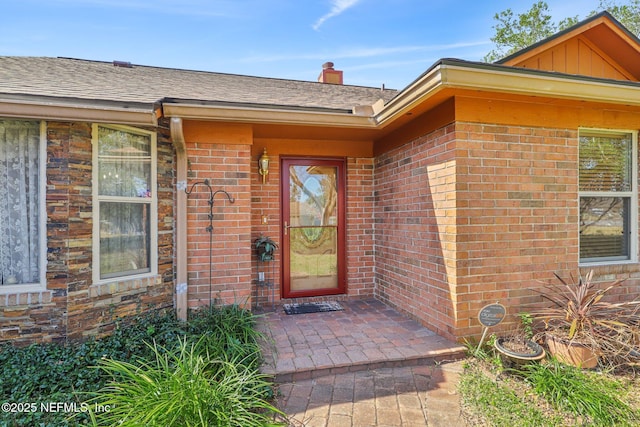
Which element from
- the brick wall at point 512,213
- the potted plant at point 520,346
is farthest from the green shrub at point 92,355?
the brick wall at point 512,213

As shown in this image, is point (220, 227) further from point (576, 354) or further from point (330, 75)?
point (330, 75)

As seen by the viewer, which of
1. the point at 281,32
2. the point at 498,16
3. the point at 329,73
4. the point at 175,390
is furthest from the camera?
the point at 498,16

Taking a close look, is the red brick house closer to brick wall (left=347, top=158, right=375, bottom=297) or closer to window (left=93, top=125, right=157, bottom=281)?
window (left=93, top=125, right=157, bottom=281)

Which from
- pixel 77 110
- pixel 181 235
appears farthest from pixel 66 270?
pixel 77 110

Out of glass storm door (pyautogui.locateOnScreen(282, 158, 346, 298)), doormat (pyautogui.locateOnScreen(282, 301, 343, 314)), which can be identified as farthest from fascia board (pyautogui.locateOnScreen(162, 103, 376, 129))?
doormat (pyautogui.locateOnScreen(282, 301, 343, 314))

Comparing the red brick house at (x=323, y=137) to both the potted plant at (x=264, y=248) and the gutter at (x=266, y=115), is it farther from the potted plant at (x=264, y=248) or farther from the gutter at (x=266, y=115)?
the potted plant at (x=264, y=248)

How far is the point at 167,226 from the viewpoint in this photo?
3746 mm

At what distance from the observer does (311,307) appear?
4617 millimetres

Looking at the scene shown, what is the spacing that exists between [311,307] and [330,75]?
17.7 ft

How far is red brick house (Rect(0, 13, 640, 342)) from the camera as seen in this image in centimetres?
297

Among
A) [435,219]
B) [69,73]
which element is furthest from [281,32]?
[435,219]

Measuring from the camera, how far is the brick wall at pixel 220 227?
12.4 feet

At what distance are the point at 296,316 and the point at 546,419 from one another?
2796mm

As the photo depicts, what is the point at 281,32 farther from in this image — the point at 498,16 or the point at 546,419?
the point at 498,16
